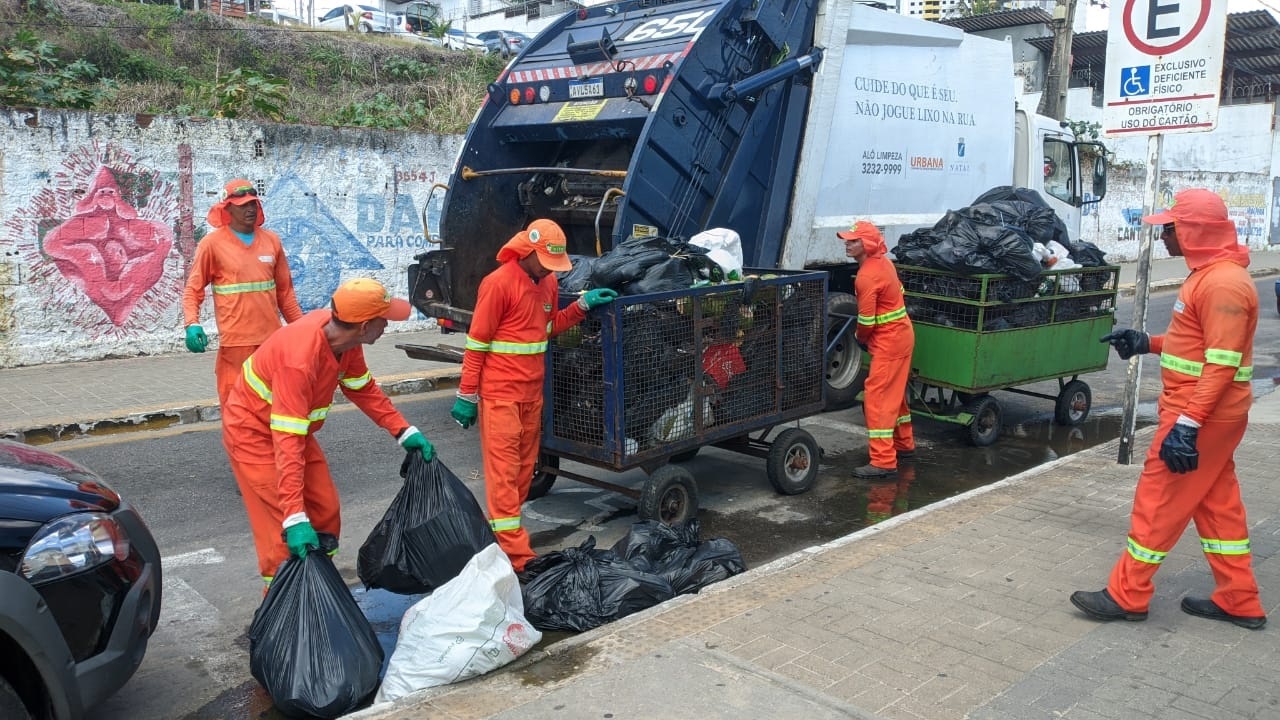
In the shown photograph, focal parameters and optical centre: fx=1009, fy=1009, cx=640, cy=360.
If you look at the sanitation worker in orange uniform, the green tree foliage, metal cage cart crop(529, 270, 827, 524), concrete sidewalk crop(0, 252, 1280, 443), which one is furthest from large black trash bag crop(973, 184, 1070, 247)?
the green tree foliage

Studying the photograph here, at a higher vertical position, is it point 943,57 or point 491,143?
point 943,57

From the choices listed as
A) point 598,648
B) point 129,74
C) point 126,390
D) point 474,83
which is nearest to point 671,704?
point 598,648

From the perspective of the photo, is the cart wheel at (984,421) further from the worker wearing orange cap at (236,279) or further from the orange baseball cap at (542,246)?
the worker wearing orange cap at (236,279)

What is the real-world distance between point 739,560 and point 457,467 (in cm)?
245

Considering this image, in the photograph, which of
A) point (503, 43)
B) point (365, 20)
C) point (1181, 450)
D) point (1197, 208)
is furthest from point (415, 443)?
point (365, 20)

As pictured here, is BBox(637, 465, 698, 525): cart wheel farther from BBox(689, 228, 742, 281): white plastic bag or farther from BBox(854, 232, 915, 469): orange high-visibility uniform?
BBox(854, 232, 915, 469): orange high-visibility uniform

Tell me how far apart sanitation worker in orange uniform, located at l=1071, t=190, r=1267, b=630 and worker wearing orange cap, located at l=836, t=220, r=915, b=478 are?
2386 millimetres

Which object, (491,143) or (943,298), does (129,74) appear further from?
(943,298)

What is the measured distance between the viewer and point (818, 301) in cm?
579

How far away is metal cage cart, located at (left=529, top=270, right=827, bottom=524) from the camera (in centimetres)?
476

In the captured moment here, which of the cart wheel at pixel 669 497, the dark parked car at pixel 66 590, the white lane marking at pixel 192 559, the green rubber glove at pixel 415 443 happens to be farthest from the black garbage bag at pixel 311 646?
the cart wheel at pixel 669 497

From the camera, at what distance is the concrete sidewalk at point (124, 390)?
707 centimetres

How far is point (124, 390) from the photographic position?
802 cm

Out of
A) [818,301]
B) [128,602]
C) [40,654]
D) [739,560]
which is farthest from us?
[818,301]
